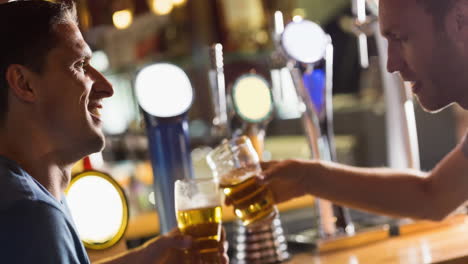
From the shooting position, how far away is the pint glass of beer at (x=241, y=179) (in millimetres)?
1865

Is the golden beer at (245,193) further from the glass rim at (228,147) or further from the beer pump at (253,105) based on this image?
the beer pump at (253,105)

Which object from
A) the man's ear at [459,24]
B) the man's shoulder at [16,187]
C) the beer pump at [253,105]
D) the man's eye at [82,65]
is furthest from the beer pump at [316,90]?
the man's shoulder at [16,187]

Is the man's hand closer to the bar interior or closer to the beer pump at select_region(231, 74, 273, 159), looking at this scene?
the bar interior

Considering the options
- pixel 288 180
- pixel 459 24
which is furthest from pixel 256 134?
pixel 459 24

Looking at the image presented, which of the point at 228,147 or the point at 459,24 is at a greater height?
the point at 459,24

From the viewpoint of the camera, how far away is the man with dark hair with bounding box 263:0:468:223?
209cm

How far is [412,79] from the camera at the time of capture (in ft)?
7.06

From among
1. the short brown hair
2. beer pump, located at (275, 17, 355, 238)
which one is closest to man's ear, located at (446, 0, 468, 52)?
beer pump, located at (275, 17, 355, 238)

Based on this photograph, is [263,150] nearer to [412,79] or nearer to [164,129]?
[164,129]

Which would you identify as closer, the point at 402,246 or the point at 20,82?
the point at 20,82

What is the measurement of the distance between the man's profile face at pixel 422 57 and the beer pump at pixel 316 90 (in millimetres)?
382

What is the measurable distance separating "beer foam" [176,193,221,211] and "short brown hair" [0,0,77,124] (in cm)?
46

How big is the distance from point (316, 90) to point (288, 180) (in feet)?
1.58

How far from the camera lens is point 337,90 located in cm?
577
